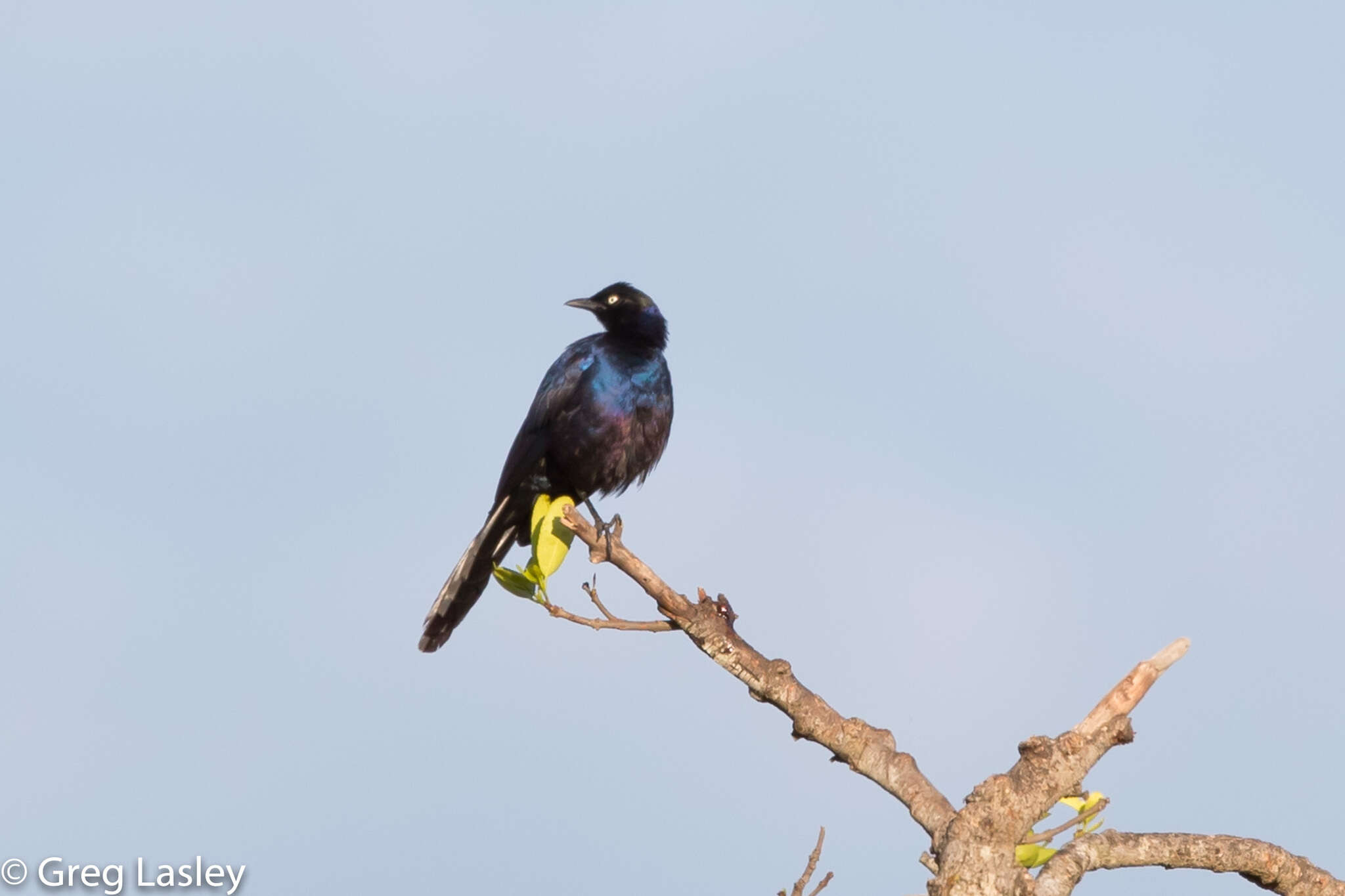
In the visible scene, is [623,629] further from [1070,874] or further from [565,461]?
[565,461]

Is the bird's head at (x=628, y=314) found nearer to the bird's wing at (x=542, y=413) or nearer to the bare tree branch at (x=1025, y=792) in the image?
the bird's wing at (x=542, y=413)

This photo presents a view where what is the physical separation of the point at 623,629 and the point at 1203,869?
2.07 m

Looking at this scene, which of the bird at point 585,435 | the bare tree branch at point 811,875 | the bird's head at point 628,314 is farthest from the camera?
the bird's head at point 628,314

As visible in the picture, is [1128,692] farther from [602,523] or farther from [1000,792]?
[602,523]

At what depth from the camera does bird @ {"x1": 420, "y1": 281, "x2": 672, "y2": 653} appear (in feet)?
26.9

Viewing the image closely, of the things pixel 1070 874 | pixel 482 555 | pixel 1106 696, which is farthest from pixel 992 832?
pixel 482 555

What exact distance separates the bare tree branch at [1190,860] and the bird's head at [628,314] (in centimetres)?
501

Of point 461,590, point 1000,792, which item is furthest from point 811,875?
point 461,590

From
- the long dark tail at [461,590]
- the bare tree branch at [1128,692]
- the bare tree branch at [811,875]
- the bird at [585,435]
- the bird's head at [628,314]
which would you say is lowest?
the bare tree branch at [811,875]

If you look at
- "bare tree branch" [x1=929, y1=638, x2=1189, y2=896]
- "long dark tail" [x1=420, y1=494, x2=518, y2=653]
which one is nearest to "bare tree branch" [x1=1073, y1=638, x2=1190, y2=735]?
"bare tree branch" [x1=929, y1=638, x2=1189, y2=896]

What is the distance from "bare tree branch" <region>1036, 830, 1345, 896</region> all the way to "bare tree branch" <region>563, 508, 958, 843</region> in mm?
377

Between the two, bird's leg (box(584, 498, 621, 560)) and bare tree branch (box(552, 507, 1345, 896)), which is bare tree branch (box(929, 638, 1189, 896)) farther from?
bird's leg (box(584, 498, 621, 560))

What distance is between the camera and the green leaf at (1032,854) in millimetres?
4391

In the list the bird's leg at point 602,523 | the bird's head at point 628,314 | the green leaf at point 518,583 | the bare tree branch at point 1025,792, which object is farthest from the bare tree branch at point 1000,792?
the bird's head at point 628,314
